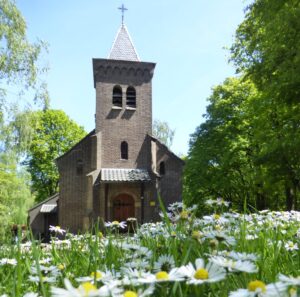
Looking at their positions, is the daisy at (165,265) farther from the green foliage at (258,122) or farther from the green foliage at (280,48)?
the green foliage at (280,48)

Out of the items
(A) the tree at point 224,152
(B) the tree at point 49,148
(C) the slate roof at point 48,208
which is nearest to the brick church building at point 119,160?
(A) the tree at point 224,152

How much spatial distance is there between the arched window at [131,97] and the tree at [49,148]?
12870 mm

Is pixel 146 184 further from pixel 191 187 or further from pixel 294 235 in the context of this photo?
pixel 294 235

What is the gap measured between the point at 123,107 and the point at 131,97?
104 centimetres

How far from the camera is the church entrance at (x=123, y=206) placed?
23.6 metres

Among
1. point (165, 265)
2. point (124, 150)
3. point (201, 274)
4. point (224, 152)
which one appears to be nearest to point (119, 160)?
point (124, 150)

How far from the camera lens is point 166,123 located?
41.7 meters

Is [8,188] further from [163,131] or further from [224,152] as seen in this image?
[163,131]

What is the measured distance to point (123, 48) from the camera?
2691 cm

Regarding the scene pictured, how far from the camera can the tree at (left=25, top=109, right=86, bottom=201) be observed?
35750 mm

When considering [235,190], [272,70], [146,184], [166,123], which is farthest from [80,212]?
[166,123]

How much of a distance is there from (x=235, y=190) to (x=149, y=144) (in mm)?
7165

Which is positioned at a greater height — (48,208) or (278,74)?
(278,74)

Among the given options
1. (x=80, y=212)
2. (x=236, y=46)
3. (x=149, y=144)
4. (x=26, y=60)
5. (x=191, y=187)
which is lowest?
(x=80, y=212)
